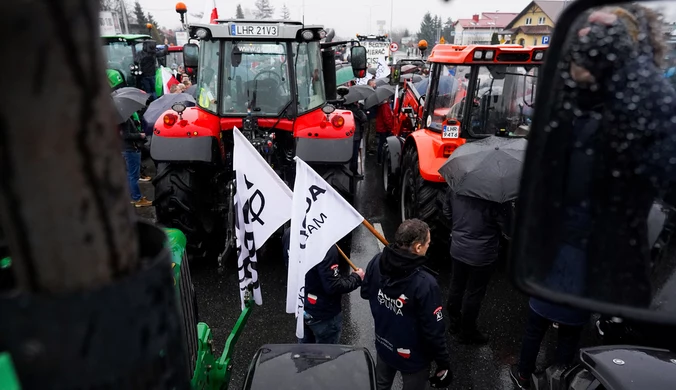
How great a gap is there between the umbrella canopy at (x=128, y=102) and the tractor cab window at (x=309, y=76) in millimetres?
2246

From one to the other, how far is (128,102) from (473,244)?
15.4 feet

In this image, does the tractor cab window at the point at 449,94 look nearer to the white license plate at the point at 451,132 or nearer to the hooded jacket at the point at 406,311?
the white license plate at the point at 451,132

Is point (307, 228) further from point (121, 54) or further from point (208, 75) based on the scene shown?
point (121, 54)

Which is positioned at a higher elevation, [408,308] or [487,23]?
[487,23]

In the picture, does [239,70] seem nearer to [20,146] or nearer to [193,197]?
[193,197]

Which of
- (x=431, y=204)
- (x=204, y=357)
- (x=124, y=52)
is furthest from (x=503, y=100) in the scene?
(x=124, y=52)

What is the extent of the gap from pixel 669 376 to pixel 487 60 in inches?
130

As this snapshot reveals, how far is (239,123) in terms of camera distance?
4.94 meters

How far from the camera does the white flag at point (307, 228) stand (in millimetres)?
2676

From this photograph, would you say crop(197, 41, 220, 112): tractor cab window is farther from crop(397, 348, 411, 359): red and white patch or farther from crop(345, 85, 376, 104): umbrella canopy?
crop(345, 85, 376, 104): umbrella canopy

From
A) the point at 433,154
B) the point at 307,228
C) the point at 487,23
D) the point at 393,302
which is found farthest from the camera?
the point at 487,23

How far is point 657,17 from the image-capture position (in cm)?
79

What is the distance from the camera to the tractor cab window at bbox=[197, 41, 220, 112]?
16.3ft

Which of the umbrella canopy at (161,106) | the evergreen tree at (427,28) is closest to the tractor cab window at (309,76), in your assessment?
the umbrella canopy at (161,106)
